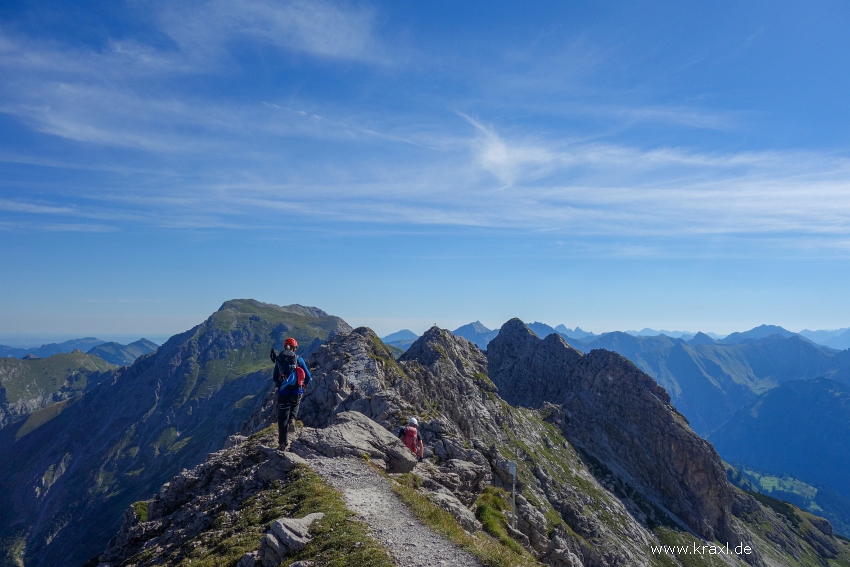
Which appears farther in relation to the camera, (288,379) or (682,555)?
(682,555)

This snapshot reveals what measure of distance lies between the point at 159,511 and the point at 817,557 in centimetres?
23675

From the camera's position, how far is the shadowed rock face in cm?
12444

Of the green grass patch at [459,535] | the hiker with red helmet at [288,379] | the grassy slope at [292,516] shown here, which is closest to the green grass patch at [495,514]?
the green grass patch at [459,535]

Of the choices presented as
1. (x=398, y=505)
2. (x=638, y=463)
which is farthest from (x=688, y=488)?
(x=398, y=505)

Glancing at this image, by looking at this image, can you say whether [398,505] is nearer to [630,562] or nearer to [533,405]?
[630,562]

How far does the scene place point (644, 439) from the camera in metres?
133

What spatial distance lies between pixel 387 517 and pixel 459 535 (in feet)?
10.3

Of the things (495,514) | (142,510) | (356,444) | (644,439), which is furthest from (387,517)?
(644,439)

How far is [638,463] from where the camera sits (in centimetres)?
12875

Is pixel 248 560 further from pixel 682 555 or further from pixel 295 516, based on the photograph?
pixel 682 555

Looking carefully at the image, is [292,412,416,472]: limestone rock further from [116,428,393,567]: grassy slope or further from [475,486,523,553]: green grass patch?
[475,486,523,553]: green grass patch

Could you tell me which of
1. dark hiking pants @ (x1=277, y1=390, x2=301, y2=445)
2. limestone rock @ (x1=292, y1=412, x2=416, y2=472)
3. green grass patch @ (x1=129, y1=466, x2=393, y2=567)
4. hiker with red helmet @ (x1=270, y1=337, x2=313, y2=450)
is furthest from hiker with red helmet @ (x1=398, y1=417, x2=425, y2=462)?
green grass patch @ (x1=129, y1=466, x2=393, y2=567)

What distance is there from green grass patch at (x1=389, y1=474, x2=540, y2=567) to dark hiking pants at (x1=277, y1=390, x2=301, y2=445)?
23.5 feet

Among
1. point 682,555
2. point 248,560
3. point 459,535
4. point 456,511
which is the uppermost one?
point 248,560
